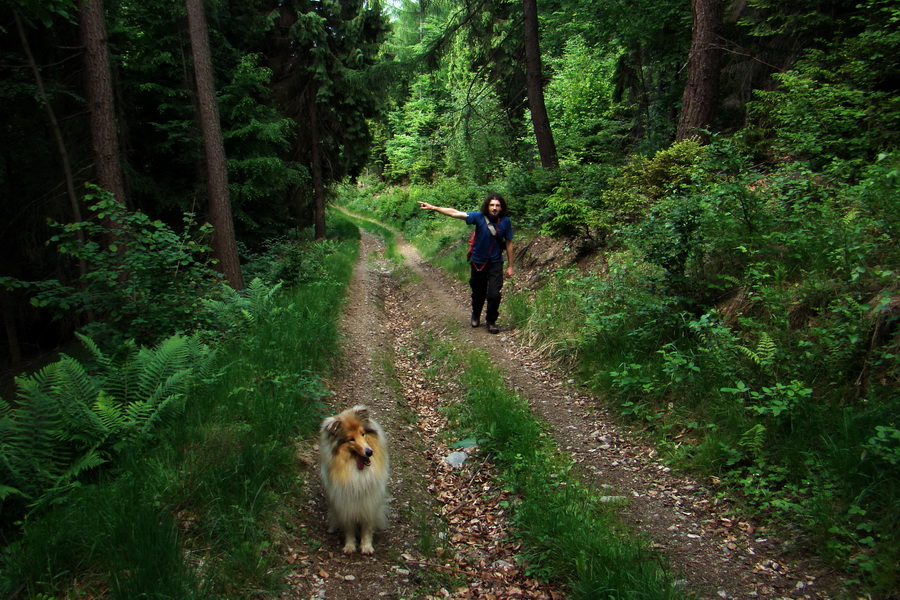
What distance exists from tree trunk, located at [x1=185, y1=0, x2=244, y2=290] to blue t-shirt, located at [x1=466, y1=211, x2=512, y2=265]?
553cm

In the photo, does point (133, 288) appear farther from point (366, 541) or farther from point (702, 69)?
point (702, 69)

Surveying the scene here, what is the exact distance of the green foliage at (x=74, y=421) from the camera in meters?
3.41

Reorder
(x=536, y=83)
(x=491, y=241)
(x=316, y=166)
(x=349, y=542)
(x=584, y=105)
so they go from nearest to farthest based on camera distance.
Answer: (x=349, y=542), (x=491, y=241), (x=536, y=83), (x=584, y=105), (x=316, y=166)

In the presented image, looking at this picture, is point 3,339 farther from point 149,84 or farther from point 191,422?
point 191,422

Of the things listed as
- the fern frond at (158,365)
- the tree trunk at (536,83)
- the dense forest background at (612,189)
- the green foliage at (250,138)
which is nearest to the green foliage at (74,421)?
the fern frond at (158,365)

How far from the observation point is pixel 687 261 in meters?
6.27

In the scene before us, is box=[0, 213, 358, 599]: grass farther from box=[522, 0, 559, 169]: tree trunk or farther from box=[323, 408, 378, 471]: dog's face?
box=[522, 0, 559, 169]: tree trunk

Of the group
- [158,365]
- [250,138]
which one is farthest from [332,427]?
A: [250,138]

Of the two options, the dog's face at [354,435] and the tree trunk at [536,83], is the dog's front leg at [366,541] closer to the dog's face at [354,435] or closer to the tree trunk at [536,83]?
the dog's face at [354,435]

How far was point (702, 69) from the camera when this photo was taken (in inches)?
321

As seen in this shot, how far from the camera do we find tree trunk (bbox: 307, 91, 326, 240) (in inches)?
707

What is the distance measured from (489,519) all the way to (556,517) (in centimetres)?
80

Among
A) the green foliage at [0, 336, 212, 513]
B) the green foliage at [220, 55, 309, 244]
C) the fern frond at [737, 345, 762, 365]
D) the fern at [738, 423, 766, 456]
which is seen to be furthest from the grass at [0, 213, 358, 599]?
the green foliage at [220, 55, 309, 244]

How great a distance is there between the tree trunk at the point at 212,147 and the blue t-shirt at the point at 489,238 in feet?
18.1
